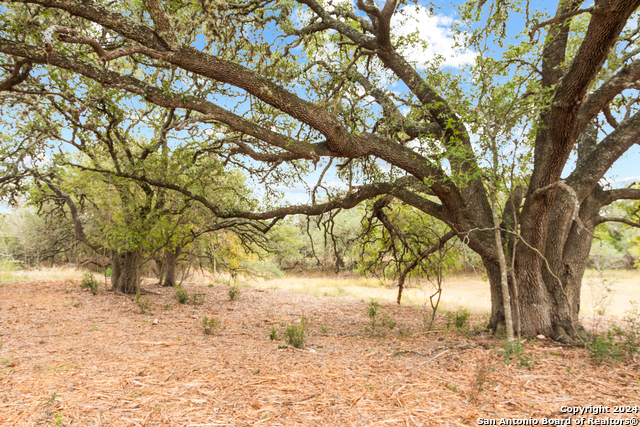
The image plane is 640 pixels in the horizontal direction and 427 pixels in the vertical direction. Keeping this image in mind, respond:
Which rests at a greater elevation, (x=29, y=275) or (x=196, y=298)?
(x=196, y=298)

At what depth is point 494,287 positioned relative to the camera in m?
6.52

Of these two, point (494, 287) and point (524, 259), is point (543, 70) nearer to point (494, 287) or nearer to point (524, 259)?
point (524, 259)

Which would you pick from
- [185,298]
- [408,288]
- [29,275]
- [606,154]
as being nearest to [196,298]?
[185,298]

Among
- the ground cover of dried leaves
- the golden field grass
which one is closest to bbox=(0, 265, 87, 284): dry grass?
the golden field grass

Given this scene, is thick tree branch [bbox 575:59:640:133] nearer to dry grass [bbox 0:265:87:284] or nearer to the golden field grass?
the golden field grass

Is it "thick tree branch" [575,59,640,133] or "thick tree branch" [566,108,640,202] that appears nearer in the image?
"thick tree branch" [575,59,640,133]

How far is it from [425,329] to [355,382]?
161 inches

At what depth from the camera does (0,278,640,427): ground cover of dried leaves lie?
278cm

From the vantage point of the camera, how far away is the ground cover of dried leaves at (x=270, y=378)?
2.78m

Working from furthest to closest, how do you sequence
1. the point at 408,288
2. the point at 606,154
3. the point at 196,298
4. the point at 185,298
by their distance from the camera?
the point at 408,288 < the point at 196,298 < the point at 185,298 < the point at 606,154

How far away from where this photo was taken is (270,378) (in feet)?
11.7

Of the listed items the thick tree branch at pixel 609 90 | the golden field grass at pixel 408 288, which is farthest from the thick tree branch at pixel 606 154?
the golden field grass at pixel 408 288

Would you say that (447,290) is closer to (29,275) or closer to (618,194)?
(618,194)

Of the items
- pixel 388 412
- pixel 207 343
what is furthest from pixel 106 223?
pixel 388 412
